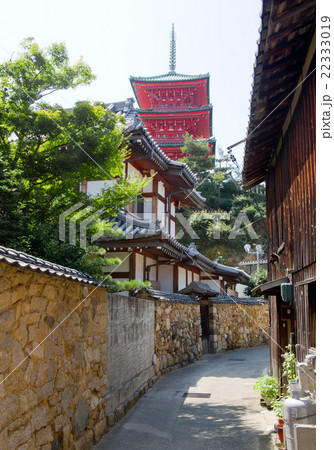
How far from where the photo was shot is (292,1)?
425cm

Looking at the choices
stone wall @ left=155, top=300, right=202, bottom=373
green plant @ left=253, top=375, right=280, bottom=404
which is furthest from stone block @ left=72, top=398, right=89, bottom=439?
stone wall @ left=155, top=300, right=202, bottom=373

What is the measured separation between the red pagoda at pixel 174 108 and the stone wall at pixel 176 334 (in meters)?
23.3

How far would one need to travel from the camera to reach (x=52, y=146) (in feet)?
29.1

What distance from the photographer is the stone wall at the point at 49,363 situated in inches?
160

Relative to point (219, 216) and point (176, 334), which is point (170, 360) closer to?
point (176, 334)

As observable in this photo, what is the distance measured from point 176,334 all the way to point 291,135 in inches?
368

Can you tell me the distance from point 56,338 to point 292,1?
14.9 feet

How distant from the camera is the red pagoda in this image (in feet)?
125

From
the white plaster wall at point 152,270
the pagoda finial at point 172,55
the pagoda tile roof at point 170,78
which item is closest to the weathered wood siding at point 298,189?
the white plaster wall at point 152,270

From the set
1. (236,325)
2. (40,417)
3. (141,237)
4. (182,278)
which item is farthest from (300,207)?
(236,325)

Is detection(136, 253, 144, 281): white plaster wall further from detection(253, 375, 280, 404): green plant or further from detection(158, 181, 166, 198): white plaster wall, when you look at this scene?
detection(253, 375, 280, 404): green plant

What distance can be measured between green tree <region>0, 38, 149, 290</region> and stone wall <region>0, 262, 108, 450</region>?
2119 mm

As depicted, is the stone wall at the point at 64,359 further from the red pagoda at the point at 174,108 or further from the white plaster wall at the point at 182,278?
the red pagoda at the point at 174,108
